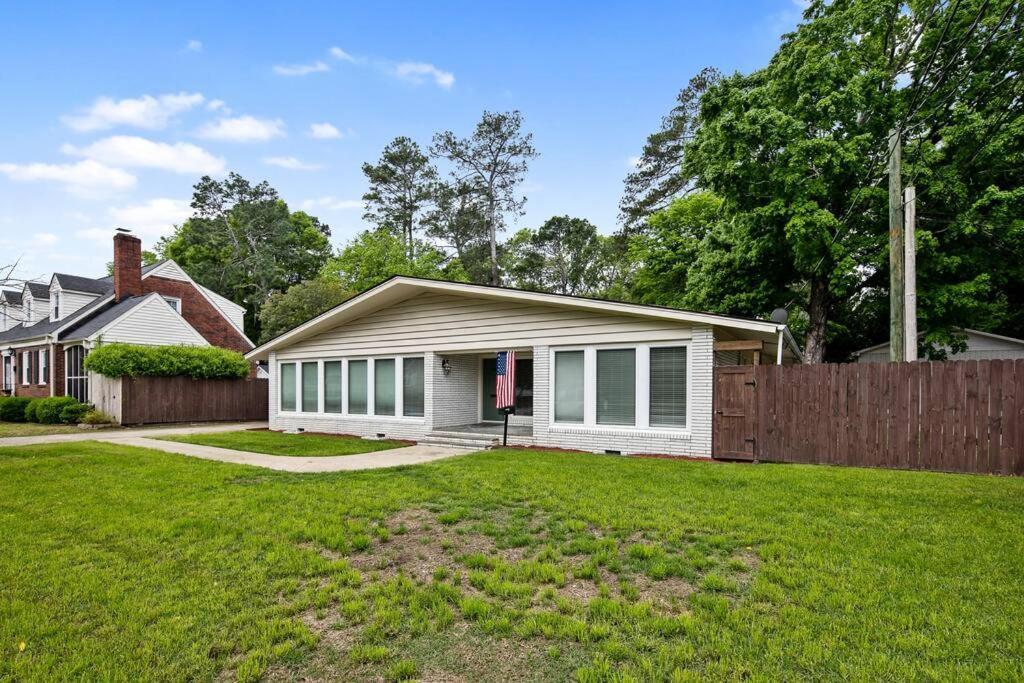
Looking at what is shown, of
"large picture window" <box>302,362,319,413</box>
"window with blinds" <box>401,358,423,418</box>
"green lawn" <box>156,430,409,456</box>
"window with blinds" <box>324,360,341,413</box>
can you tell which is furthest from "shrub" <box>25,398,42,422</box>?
"window with blinds" <box>401,358,423,418</box>

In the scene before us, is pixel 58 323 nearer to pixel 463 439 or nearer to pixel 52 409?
pixel 52 409

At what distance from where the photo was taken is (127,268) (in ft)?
73.2

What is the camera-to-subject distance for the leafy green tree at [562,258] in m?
35.9

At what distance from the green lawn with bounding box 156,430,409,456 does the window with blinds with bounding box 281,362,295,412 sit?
156 centimetres

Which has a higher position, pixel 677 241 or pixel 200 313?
pixel 677 241

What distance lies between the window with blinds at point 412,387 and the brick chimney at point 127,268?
16.4 m

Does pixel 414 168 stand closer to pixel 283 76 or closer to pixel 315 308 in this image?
pixel 315 308

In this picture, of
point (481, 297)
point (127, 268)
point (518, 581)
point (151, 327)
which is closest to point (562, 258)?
point (151, 327)

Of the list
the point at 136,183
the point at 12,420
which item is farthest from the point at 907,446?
the point at 12,420

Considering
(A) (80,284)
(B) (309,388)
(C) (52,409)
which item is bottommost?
(C) (52,409)

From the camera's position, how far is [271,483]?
723 cm

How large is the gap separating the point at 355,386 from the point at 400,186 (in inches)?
969

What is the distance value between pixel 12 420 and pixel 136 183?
10.3 m

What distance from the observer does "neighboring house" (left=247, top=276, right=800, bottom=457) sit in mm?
9812
